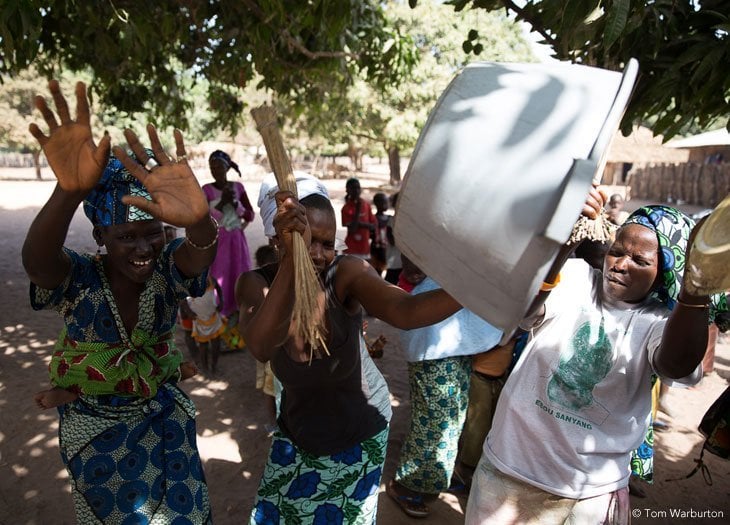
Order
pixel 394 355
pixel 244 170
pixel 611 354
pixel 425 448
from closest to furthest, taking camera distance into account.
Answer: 1. pixel 611 354
2. pixel 425 448
3. pixel 394 355
4. pixel 244 170

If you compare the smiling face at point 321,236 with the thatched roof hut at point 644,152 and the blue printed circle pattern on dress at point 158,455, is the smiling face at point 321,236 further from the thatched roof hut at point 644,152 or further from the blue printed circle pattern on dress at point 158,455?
the thatched roof hut at point 644,152

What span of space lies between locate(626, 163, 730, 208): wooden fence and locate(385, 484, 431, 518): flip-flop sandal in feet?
62.6

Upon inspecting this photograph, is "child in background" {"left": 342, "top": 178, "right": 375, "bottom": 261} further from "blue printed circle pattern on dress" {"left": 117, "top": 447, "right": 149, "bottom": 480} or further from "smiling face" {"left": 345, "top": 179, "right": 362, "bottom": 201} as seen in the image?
"blue printed circle pattern on dress" {"left": 117, "top": 447, "right": 149, "bottom": 480}

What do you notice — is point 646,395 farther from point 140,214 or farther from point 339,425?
point 140,214

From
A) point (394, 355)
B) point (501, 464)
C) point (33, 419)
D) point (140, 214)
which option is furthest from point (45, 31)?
point (501, 464)

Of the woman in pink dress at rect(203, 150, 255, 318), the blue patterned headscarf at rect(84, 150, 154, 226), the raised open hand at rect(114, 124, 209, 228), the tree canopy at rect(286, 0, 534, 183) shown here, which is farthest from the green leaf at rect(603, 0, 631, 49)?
the tree canopy at rect(286, 0, 534, 183)

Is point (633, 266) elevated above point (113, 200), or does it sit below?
below

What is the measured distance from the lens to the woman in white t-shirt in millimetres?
1777

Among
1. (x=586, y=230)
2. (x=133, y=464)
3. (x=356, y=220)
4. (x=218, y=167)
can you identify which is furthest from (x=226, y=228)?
(x=586, y=230)

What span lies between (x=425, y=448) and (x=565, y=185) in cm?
246

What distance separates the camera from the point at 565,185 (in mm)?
842

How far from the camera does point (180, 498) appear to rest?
1.95 metres

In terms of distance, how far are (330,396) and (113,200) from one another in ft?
3.52

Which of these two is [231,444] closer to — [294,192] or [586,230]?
[294,192]
